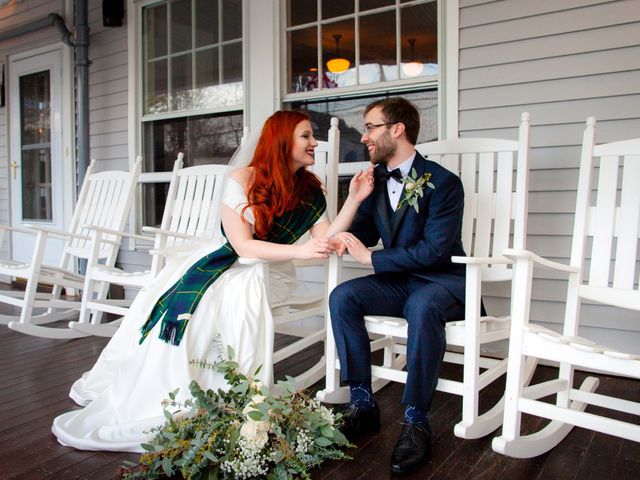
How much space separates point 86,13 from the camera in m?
4.70

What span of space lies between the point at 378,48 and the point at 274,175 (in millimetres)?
1397

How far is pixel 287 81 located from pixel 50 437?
2.50 metres

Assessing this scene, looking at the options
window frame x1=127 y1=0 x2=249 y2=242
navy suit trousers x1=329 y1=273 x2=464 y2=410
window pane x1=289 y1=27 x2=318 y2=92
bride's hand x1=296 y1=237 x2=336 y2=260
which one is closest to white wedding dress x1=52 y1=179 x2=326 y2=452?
bride's hand x1=296 y1=237 x2=336 y2=260

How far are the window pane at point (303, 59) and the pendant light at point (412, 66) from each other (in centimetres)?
63

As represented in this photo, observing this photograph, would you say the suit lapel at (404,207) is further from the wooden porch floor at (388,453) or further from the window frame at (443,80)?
the window frame at (443,80)

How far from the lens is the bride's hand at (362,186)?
2.25 metres

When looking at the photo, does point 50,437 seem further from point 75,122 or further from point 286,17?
point 75,122

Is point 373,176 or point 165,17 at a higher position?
point 165,17

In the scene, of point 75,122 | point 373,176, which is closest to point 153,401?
point 373,176

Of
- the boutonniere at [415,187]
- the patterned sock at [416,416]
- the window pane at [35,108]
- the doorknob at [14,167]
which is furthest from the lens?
the doorknob at [14,167]

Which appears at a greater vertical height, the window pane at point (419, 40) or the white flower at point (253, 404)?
the window pane at point (419, 40)

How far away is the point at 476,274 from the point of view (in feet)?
6.00

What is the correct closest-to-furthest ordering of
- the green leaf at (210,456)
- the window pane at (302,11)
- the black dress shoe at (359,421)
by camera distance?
the green leaf at (210,456) < the black dress shoe at (359,421) < the window pane at (302,11)

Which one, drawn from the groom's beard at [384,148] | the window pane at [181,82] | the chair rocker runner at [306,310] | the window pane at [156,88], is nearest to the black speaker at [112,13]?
the window pane at [156,88]
